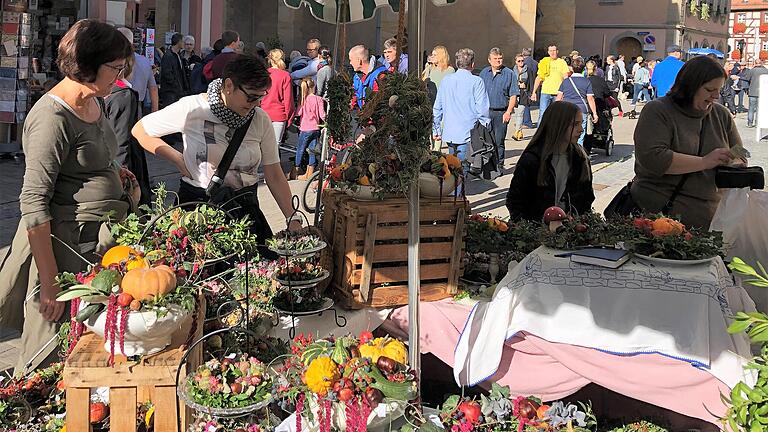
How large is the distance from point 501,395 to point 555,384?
451 mm

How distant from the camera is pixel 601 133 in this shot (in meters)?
13.9

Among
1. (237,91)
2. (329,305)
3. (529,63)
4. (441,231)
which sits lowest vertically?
(329,305)

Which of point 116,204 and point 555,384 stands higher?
point 116,204

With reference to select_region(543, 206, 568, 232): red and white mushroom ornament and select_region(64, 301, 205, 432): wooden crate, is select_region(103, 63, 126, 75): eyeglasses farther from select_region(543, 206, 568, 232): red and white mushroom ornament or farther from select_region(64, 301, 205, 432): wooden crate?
select_region(543, 206, 568, 232): red and white mushroom ornament

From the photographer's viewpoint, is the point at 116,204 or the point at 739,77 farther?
the point at 739,77

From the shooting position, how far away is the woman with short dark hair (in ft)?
14.5

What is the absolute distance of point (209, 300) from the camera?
3.21 m

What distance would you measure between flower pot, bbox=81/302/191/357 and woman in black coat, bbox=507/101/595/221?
2.77 meters

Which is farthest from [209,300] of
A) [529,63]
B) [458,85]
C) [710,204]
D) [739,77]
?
[739,77]

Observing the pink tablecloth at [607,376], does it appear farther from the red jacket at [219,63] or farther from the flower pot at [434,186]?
the red jacket at [219,63]

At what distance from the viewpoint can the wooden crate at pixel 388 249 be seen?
11.6 ft

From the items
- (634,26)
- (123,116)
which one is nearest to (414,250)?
(123,116)

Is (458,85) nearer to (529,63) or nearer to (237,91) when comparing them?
(237,91)

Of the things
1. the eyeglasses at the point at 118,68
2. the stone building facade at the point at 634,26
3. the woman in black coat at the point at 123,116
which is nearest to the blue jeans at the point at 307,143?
the woman in black coat at the point at 123,116
